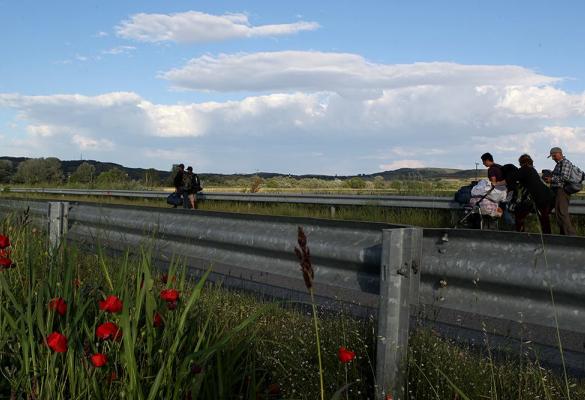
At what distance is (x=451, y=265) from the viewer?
12.4 feet

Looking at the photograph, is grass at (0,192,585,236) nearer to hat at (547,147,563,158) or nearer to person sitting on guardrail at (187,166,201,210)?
hat at (547,147,563,158)

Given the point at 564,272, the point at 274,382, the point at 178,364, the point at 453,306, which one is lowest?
the point at 274,382

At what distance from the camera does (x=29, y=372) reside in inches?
133

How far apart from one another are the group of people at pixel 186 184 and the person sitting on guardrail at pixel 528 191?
11.6m

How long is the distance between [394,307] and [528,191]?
10557 mm

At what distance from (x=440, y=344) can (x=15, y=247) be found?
4346 millimetres

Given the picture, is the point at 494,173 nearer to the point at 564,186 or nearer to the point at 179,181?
the point at 564,186

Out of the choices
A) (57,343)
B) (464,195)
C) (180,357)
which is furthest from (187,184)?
(57,343)

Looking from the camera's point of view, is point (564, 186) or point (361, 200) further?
point (361, 200)

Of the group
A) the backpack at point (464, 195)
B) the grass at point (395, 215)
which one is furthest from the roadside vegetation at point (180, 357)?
the backpack at point (464, 195)

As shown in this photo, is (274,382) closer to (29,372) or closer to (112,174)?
(29,372)

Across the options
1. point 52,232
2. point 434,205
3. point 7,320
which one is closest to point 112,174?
point 434,205

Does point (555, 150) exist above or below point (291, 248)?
above

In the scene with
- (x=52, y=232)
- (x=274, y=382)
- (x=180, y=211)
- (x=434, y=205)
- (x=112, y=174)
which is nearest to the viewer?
(x=274, y=382)
